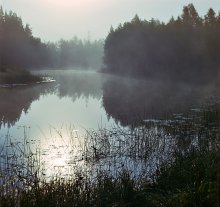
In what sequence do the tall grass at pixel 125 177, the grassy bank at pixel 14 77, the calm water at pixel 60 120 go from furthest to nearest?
the grassy bank at pixel 14 77, the calm water at pixel 60 120, the tall grass at pixel 125 177

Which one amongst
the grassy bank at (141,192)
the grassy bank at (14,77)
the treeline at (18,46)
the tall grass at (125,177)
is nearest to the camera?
the grassy bank at (141,192)

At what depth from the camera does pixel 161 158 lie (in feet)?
45.5

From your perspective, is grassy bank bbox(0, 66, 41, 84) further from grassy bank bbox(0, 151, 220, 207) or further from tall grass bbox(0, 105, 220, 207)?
grassy bank bbox(0, 151, 220, 207)

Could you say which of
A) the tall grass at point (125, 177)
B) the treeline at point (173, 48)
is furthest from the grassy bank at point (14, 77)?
the tall grass at point (125, 177)

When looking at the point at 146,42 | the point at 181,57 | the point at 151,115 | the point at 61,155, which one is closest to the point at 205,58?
the point at 181,57

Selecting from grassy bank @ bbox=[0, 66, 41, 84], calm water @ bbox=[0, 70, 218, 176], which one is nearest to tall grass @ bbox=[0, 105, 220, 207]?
calm water @ bbox=[0, 70, 218, 176]

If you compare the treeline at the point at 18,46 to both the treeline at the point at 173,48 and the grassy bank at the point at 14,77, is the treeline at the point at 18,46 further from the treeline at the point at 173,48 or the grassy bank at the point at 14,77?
the treeline at the point at 173,48

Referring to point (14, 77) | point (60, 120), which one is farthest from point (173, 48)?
point (60, 120)

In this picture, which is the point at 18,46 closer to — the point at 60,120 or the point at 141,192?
the point at 60,120

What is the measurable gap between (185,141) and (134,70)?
64.9 m

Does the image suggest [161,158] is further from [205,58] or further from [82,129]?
[205,58]

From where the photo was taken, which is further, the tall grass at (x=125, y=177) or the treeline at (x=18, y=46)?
the treeline at (x=18, y=46)

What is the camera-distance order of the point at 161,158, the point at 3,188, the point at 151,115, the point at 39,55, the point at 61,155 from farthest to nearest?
the point at 39,55 → the point at 151,115 → the point at 61,155 → the point at 161,158 → the point at 3,188

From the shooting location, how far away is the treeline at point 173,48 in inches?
2469
